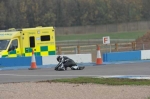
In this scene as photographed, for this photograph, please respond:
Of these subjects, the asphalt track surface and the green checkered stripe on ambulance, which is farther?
the green checkered stripe on ambulance

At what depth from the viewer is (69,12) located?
87.4 meters

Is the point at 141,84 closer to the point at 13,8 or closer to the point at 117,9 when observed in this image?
the point at 13,8

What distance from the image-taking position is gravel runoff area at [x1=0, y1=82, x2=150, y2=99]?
38.2 ft

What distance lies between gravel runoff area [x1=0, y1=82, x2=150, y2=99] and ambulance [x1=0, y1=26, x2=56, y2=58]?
13.8 m

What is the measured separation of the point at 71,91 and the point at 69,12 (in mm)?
75235

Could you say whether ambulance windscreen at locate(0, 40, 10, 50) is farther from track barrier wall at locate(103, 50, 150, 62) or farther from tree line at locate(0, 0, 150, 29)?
tree line at locate(0, 0, 150, 29)

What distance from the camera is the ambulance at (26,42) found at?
2798 cm

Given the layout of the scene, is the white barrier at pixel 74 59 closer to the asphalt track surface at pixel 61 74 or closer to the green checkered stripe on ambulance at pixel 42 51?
the green checkered stripe on ambulance at pixel 42 51

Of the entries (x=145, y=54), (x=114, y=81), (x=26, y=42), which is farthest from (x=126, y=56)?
(x=114, y=81)

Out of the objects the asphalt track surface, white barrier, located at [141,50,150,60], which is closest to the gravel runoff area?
the asphalt track surface

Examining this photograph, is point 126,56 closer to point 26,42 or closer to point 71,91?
point 26,42

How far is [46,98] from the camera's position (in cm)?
1141

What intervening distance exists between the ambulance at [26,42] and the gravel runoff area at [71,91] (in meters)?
13.8

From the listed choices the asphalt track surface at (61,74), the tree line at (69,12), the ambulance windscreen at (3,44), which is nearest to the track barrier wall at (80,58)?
the ambulance windscreen at (3,44)
